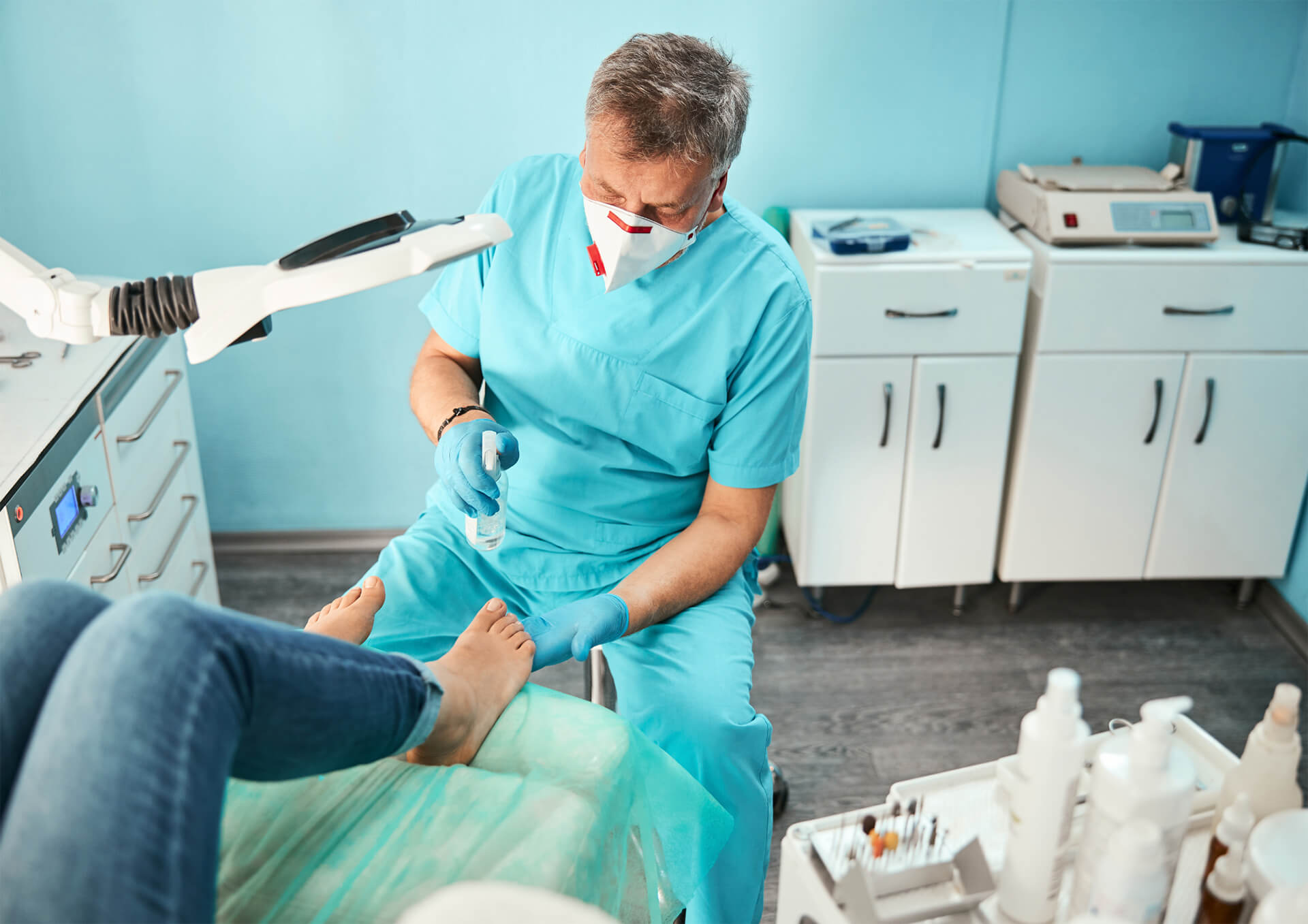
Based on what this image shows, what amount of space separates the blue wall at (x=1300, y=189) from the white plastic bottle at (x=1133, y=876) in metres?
1.89

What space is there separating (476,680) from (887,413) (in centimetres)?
128

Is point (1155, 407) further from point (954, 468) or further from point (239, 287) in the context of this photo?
point (239, 287)

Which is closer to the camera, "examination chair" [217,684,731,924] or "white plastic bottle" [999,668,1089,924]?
"white plastic bottle" [999,668,1089,924]

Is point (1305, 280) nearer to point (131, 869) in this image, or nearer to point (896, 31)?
point (896, 31)

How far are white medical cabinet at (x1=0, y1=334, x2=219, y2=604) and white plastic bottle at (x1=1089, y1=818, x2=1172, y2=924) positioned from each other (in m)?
1.43

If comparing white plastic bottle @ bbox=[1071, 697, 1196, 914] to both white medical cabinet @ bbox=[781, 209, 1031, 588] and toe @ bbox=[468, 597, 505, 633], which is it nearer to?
toe @ bbox=[468, 597, 505, 633]

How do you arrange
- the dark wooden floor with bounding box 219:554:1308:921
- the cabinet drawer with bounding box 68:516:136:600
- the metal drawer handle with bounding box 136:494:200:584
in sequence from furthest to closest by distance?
the dark wooden floor with bounding box 219:554:1308:921 → the metal drawer handle with bounding box 136:494:200:584 → the cabinet drawer with bounding box 68:516:136:600

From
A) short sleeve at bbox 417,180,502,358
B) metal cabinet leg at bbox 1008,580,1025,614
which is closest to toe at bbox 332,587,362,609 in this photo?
short sleeve at bbox 417,180,502,358

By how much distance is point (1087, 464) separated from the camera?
235 cm

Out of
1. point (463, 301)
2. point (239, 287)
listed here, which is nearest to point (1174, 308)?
point (463, 301)

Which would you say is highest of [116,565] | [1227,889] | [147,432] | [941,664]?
[1227,889]

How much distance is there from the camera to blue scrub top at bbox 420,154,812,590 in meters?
1.53

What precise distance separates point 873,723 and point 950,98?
136 cm

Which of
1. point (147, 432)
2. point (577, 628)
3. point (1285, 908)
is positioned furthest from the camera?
point (147, 432)
